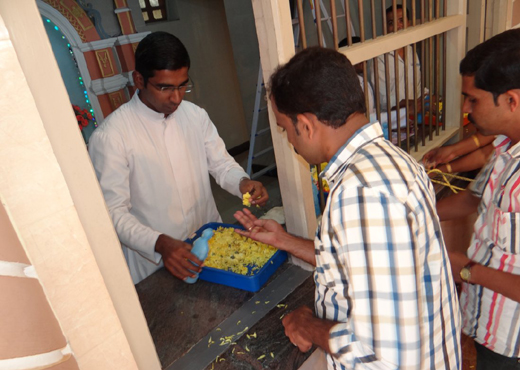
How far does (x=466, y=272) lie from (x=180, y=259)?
41.4 inches

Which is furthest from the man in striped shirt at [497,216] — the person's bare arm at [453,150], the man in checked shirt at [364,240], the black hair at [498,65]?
the person's bare arm at [453,150]

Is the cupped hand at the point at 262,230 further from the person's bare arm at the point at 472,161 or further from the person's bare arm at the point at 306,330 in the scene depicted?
the person's bare arm at the point at 472,161

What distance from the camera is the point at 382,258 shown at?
30.9 inches

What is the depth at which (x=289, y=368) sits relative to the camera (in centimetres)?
117

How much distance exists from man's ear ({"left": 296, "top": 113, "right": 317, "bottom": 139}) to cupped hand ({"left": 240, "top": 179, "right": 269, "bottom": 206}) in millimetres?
945

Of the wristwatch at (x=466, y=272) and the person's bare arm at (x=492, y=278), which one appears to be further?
the wristwatch at (x=466, y=272)

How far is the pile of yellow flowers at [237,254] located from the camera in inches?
62.3

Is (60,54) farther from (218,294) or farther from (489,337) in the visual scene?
(489,337)

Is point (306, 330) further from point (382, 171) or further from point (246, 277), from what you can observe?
point (382, 171)

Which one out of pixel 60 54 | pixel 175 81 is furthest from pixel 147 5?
pixel 175 81

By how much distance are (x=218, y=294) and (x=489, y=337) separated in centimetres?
101

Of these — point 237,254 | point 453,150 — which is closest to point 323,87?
point 237,254

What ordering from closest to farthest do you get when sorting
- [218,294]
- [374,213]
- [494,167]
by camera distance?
[374,213] → [494,167] → [218,294]

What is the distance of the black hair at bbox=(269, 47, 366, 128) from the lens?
36.1 inches
